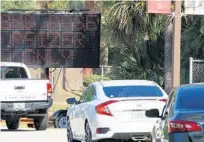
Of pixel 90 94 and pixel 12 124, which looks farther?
pixel 12 124

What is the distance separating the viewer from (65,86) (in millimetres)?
53062

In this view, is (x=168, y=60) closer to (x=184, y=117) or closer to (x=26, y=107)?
(x=26, y=107)

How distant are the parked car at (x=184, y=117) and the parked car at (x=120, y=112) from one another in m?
3.73

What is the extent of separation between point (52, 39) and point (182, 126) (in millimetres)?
18766

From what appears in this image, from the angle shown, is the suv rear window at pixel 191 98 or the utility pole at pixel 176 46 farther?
the utility pole at pixel 176 46

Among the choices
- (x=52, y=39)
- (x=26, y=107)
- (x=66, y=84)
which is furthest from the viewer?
(x=66, y=84)

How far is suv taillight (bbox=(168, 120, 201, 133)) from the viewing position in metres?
9.57

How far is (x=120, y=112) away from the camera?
591 inches

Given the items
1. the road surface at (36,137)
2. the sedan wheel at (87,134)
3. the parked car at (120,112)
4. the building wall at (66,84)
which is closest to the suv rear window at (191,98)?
the parked car at (120,112)

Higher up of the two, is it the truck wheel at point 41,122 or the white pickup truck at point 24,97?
the white pickup truck at point 24,97

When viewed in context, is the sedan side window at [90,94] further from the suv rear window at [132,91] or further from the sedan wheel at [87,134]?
the sedan wheel at [87,134]

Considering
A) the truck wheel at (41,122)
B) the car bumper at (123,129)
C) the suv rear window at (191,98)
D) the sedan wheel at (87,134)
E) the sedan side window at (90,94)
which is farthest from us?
the truck wheel at (41,122)

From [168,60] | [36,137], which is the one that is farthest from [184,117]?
[168,60]

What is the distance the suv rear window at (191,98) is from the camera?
33.4 ft
